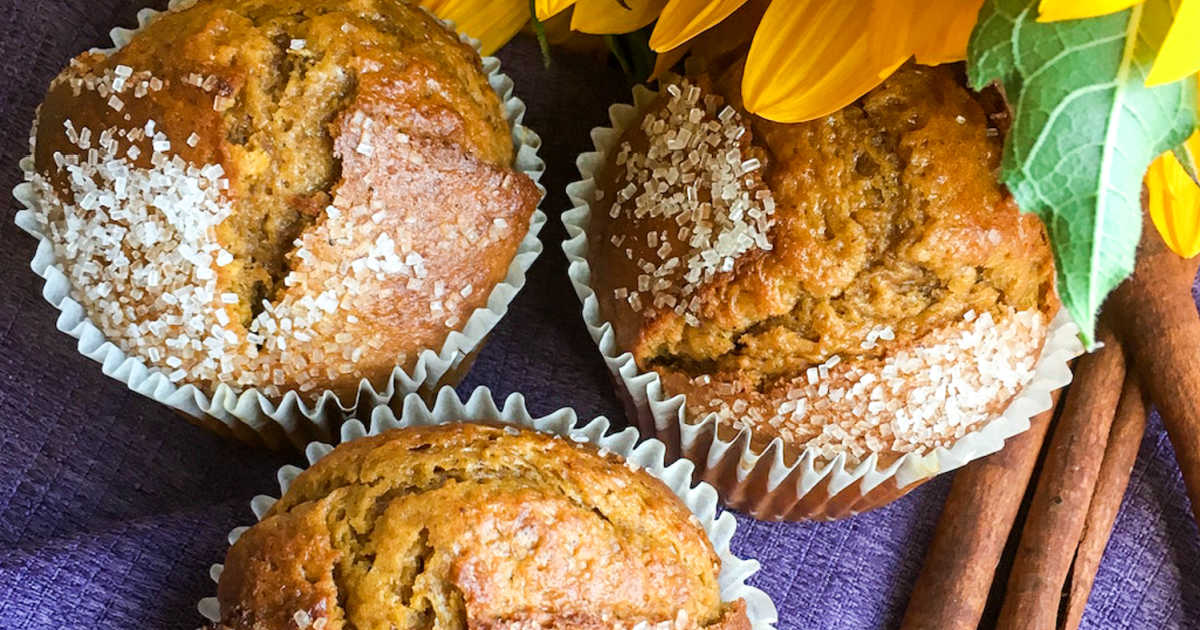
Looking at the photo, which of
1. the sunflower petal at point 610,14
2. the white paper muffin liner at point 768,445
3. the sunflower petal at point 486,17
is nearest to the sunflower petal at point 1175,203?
the white paper muffin liner at point 768,445

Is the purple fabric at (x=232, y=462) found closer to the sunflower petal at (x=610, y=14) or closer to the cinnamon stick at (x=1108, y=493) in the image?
the cinnamon stick at (x=1108, y=493)

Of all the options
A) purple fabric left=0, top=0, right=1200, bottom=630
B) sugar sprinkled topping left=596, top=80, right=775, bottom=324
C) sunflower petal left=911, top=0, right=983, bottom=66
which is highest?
sunflower petal left=911, top=0, right=983, bottom=66

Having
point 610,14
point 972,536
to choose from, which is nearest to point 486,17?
point 610,14

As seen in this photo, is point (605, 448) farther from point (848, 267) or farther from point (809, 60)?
point (809, 60)

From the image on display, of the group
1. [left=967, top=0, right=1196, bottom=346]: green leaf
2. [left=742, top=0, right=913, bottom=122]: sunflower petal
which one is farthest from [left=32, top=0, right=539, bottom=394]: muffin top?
[left=967, top=0, right=1196, bottom=346]: green leaf

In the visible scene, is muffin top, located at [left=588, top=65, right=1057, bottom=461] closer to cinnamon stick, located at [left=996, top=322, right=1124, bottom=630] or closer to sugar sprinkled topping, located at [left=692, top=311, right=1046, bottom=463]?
sugar sprinkled topping, located at [left=692, top=311, right=1046, bottom=463]

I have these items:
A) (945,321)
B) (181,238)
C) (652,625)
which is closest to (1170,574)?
(945,321)
